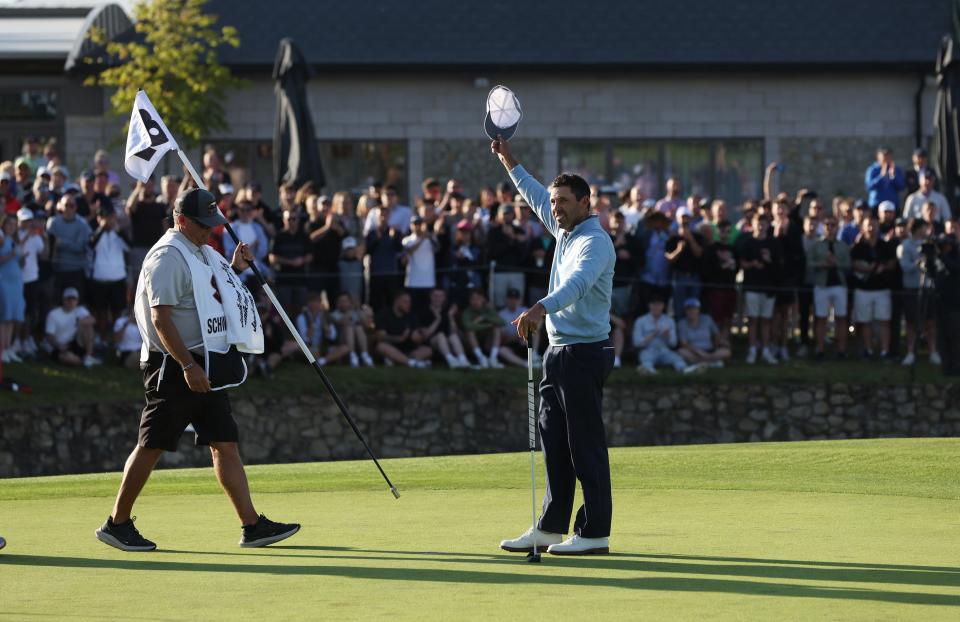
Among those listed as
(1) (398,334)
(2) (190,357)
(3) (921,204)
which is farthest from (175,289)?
(3) (921,204)

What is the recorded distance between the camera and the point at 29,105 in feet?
104

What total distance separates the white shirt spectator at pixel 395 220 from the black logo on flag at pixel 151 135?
10.5 m

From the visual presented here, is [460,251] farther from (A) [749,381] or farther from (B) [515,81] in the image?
(B) [515,81]

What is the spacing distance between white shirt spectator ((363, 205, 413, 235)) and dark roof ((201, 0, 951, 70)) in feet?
28.6

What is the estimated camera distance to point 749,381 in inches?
823

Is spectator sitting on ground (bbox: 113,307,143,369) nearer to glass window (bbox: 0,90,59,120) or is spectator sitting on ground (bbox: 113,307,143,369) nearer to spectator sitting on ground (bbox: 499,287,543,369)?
spectator sitting on ground (bbox: 499,287,543,369)

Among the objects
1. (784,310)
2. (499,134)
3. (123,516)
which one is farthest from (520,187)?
(784,310)

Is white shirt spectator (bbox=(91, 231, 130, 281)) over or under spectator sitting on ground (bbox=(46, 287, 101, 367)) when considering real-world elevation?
over

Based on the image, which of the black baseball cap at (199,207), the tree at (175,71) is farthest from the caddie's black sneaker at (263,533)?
the tree at (175,71)

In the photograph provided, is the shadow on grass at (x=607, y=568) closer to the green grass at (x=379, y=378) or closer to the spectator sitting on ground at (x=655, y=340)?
the green grass at (x=379, y=378)

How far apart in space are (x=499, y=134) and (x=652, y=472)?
4.11 meters

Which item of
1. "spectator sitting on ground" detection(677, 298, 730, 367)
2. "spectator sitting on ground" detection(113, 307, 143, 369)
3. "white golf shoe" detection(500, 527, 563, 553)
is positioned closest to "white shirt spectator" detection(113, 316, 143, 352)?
→ "spectator sitting on ground" detection(113, 307, 143, 369)

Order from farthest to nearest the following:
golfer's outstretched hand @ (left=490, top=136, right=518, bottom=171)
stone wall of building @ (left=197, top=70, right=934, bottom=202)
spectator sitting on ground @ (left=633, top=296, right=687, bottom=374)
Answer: stone wall of building @ (left=197, top=70, right=934, bottom=202) → spectator sitting on ground @ (left=633, top=296, right=687, bottom=374) → golfer's outstretched hand @ (left=490, top=136, right=518, bottom=171)

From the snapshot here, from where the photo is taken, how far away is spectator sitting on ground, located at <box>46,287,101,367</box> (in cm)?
1912
